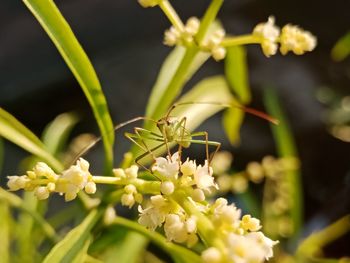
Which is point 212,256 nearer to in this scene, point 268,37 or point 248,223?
point 248,223

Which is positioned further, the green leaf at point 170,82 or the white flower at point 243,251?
the green leaf at point 170,82

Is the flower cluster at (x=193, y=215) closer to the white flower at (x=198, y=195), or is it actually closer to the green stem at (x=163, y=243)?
the white flower at (x=198, y=195)

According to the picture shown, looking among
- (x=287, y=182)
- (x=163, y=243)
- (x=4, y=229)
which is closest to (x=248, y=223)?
(x=163, y=243)

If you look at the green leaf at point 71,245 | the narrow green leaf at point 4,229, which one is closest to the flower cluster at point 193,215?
the green leaf at point 71,245

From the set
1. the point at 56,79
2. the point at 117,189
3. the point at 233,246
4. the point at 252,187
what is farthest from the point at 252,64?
the point at 233,246

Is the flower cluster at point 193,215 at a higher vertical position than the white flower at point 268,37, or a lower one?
lower

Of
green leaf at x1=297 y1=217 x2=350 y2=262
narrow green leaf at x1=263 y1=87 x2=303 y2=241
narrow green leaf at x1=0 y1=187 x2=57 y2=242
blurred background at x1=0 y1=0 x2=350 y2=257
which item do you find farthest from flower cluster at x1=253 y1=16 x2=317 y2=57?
blurred background at x1=0 y1=0 x2=350 y2=257
